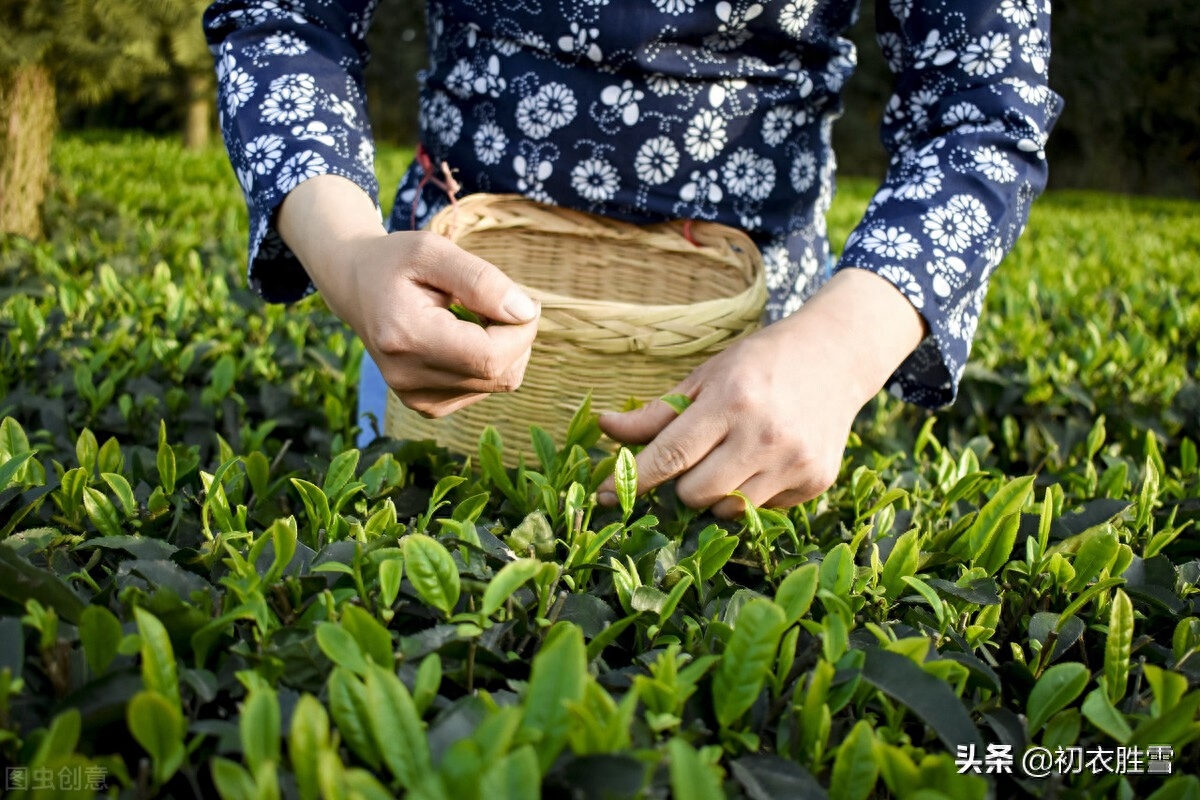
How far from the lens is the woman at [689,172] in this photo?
3.73ft

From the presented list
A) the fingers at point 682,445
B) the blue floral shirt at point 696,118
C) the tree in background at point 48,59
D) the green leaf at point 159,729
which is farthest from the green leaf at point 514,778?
the tree in background at point 48,59

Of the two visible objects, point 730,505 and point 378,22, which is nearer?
point 730,505

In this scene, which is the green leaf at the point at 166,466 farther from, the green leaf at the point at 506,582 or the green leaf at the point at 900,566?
the green leaf at the point at 900,566

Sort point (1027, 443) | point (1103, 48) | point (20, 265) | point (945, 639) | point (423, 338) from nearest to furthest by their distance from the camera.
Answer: point (945, 639), point (423, 338), point (1027, 443), point (20, 265), point (1103, 48)

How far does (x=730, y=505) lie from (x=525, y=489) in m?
0.25

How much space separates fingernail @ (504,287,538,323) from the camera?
1.12 meters

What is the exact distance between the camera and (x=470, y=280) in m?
1.12

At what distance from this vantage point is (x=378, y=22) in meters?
13.4

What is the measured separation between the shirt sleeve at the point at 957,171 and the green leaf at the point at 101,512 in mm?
969

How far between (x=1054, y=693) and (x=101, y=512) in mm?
972

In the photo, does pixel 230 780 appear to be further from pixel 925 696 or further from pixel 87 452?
pixel 87 452

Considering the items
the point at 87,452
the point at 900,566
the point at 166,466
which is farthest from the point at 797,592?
the point at 87,452

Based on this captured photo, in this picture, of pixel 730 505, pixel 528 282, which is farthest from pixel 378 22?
pixel 730 505

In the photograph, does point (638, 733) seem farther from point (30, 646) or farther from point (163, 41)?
point (163, 41)
